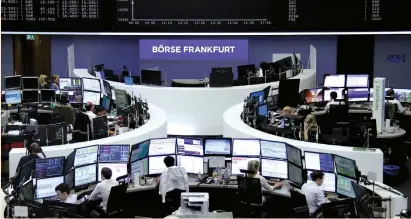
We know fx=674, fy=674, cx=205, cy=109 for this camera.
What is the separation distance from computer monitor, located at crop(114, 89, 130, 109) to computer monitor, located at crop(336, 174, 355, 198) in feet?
16.6

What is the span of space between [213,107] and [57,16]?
5617mm

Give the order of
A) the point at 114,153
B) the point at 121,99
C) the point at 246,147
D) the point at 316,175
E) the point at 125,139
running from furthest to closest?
1. the point at 121,99
2. the point at 125,139
3. the point at 246,147
4. the point at 114,153
5. the point at 316,175

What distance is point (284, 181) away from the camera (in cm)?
805

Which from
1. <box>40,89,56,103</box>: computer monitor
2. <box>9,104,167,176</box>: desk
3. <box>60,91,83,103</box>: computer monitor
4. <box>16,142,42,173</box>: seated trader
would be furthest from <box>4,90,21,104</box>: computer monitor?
<box>16,142,42,173</box>: seated trader

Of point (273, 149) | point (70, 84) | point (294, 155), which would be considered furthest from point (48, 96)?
point (294, 155)

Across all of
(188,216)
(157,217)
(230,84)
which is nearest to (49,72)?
(230,84)

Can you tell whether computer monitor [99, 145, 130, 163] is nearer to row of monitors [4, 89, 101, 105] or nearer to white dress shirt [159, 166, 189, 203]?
white dress shirt [159, 166, 189, 203]

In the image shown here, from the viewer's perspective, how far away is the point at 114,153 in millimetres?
8008

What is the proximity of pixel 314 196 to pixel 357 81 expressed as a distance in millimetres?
6719

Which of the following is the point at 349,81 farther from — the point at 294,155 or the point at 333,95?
the point at 294,155

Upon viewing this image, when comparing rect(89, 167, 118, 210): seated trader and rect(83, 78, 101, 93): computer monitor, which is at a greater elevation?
rect(83, 78, 101, 93): computer monitor

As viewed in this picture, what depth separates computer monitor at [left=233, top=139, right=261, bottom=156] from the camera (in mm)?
8227

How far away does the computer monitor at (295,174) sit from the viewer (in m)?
7.86

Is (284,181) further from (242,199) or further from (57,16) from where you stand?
(57,16)
